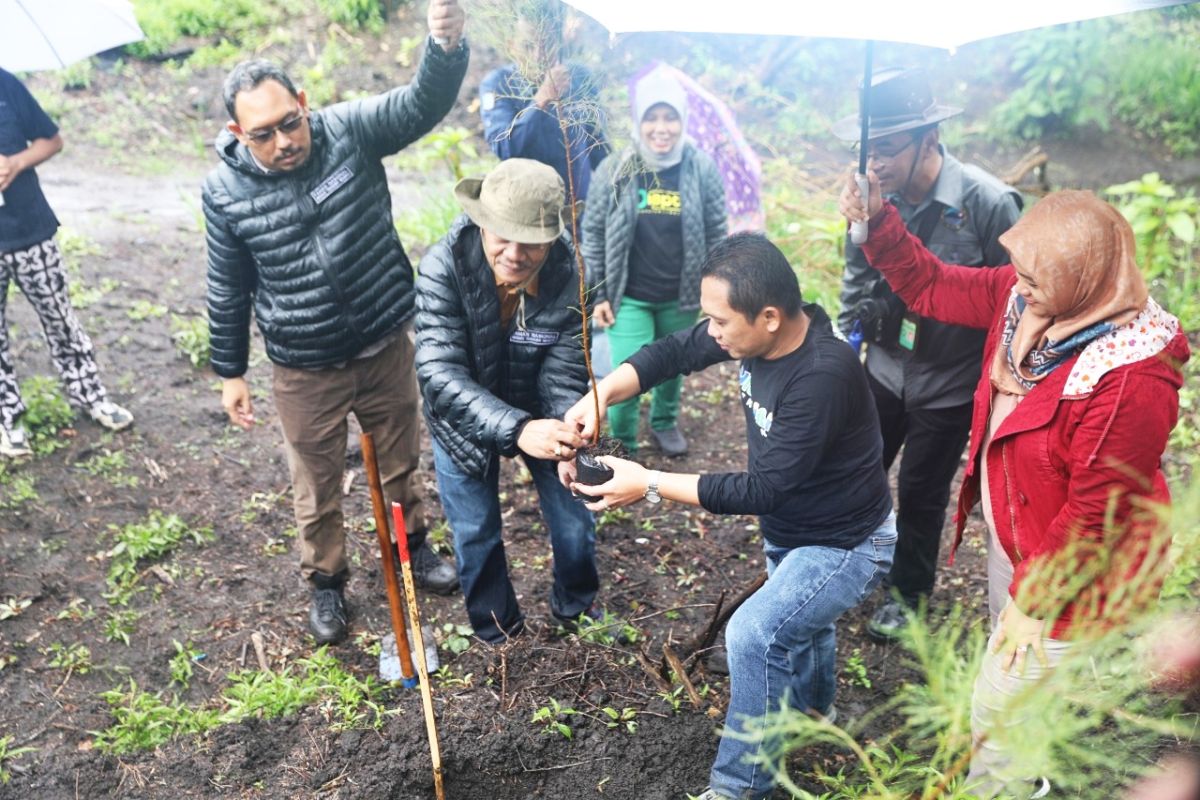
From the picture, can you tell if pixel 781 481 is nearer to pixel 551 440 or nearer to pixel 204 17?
pixel 551 440

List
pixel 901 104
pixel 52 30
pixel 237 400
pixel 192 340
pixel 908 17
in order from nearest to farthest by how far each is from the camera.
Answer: pixel 908 17, pixel 901 104, pixel 237 400, pixel 52 30, pixel 192 340

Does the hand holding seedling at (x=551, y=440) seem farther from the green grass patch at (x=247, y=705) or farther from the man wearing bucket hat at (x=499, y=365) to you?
the green grass patch at (x=247, y=705)

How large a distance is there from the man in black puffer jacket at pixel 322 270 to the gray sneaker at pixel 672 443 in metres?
1.78

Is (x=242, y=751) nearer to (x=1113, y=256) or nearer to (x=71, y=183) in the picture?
(x=1113, y=256)

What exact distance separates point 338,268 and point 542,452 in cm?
119

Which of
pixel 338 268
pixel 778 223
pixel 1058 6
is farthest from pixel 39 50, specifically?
pixel 778 223

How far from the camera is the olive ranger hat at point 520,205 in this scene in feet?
9.07

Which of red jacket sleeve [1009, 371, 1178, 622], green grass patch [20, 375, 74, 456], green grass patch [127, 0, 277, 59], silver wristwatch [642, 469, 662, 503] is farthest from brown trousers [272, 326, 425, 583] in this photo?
green grass patch [127, 0, 277, 59]

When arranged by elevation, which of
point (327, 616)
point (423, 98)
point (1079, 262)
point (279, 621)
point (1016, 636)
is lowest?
point (279, 621)

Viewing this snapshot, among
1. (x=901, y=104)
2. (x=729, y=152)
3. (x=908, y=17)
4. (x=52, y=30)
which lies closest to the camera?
(x=908, y=17)

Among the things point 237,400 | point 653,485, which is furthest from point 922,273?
point 237,400

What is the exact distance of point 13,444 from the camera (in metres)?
4.80

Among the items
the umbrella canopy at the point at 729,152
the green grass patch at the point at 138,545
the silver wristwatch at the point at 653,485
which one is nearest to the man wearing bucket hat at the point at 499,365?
the silver wristwatch at the point at 653,485

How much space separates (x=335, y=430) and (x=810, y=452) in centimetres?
204
